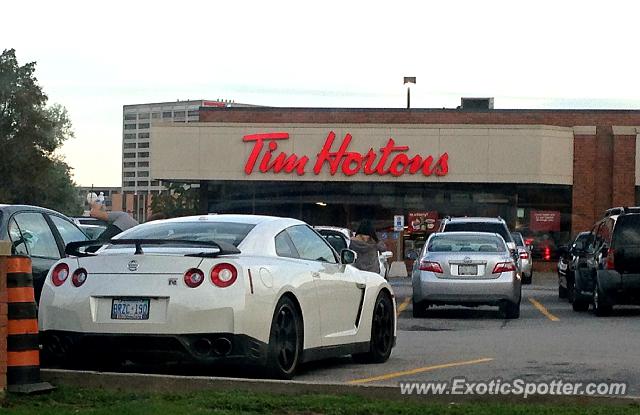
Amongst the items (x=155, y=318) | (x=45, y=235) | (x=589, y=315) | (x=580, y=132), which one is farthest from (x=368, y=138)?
(x=155, y=318)

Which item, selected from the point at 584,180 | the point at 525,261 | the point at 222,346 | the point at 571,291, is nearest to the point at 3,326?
the point at 222,346

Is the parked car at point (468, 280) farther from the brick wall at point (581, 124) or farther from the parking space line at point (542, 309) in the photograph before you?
the brick wall at point (581, 124)

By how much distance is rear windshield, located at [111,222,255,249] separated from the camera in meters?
11.4

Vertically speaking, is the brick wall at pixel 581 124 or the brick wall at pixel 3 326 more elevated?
the brick wall at pixel 581 124

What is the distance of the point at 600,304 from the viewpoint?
21.5 meters

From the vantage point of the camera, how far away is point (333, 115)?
5297cm

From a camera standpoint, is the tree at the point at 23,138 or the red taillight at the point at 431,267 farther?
the tree at the point at 23,138

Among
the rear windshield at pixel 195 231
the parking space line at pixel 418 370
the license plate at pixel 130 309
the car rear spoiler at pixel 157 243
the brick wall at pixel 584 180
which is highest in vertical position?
the brick wall at pixel 584 180

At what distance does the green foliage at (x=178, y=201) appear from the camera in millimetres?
57281

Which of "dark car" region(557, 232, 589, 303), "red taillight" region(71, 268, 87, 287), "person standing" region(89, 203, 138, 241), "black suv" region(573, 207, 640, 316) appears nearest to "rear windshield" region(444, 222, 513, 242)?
"dark car" region(557, 232, 589, 303)

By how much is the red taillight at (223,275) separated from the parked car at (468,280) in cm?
1153

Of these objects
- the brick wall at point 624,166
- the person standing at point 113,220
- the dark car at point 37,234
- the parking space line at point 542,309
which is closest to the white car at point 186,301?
the dark car at point 37,234

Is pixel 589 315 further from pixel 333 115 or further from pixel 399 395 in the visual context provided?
pixel 333 115

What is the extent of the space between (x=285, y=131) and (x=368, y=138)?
10.3 ft
